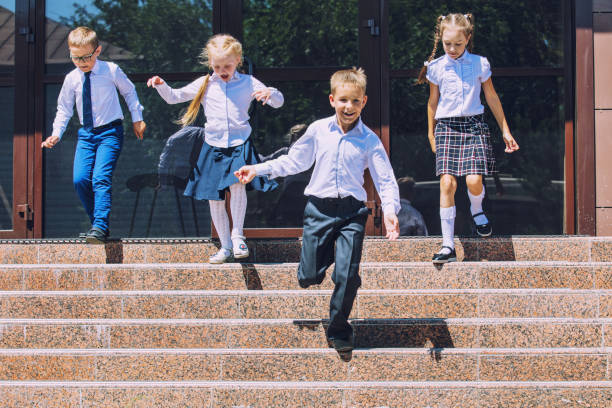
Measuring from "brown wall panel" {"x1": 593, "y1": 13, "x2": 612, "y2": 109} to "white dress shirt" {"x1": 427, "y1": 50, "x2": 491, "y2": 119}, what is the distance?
1511 mm

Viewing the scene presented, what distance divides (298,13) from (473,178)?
287cm

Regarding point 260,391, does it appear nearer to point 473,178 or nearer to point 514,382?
point 514,382

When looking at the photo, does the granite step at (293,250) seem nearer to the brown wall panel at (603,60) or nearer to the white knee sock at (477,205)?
the white knee sock at (477,205)

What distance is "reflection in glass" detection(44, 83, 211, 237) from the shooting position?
7.72 metres

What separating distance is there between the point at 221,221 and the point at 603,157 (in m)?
3.72

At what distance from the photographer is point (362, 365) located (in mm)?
4684

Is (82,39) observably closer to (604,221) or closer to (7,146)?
(7,146)

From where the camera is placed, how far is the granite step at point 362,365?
15.3 ft

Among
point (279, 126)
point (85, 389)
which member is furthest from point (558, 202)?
point (85, 389)

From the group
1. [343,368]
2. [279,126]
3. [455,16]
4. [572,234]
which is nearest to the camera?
[343,368]

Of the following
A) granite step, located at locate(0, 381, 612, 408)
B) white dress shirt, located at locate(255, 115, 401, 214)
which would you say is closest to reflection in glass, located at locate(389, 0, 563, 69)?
white dress shirt, located at locate(255, 115, 401, 214)

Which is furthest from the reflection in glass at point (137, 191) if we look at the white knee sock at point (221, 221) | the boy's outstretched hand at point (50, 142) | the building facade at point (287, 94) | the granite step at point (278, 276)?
the granite step at point (278, 276)

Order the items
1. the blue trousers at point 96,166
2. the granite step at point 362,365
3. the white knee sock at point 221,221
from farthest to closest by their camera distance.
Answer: the blue trousers at point 96,166
the white knee sock at point 221,221
the granite step at point 362,365

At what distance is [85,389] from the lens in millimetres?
4461
